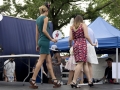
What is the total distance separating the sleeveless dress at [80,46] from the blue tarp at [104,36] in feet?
9.46

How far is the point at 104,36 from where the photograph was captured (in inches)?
388

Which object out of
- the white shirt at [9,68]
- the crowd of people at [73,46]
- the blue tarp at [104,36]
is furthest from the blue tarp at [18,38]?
the crowd of people at [73,46]

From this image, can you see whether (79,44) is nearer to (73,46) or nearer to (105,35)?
(73,46)

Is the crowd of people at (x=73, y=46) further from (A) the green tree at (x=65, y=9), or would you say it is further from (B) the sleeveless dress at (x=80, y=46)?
(A) the green tree at (x=65, y=9)

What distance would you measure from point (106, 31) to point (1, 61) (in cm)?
350

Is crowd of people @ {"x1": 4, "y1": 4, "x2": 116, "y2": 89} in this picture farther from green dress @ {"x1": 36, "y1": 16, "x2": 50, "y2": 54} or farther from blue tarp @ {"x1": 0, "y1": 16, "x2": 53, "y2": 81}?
blue tarp @ {"x1": 0, "y1": 16, "x2": 53, "y2": 81}

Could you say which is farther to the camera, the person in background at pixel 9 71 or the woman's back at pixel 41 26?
the person in background at pixel 9 71

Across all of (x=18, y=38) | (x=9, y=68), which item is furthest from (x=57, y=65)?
(x=18, y=38)

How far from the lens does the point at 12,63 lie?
33.5 feet

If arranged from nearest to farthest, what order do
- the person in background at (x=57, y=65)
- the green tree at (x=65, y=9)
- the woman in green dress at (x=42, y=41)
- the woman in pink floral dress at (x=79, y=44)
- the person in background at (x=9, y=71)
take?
the woman in green dress at (x=42, y=41) → the woman in pink floral dress at (x=79, y=44) → the person in background at (x=57, y=65) → the person in background at (x=9, y=71) → the green tree at (x=65, y=9)

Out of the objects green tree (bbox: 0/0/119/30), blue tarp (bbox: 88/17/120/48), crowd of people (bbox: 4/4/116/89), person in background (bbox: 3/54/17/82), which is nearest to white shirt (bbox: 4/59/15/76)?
person in background (bbox: 3/54/17/82)

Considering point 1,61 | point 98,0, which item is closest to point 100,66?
point 1,61

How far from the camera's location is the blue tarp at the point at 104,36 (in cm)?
941

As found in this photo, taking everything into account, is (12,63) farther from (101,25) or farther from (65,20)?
(65,20)
